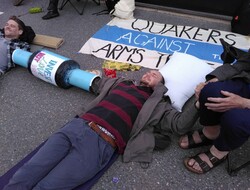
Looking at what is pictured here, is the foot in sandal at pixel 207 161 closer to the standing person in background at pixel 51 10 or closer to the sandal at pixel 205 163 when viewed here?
the sandal at pixel 205 163

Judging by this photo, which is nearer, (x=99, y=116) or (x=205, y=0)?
(x=99, y=116)

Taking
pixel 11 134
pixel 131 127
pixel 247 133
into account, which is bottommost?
pixel 11 134

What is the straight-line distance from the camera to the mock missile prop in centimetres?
188

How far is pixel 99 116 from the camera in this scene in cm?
144

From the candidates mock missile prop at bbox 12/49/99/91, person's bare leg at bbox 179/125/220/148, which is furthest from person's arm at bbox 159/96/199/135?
mock missile prop at bbox 12/49/99/91

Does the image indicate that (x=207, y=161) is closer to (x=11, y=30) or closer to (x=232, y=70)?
(x=232, y=70)

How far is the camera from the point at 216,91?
3.93ft

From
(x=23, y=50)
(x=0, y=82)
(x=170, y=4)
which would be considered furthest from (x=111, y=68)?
(x=170, y=4)

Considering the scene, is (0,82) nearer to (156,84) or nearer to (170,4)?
(156,84)

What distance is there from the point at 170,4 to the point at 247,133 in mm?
Answer: 2186

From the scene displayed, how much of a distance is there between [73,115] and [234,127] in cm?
107

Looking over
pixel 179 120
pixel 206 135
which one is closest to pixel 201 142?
pixel 206 135

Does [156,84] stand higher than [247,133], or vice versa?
[247,133]

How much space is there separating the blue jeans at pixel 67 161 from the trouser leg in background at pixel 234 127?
23.1 inches
